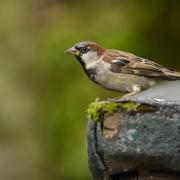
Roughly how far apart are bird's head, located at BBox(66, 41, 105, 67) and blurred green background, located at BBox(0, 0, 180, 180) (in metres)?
3.64

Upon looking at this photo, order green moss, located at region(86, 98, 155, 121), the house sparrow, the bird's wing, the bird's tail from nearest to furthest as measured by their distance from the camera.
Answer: green moss, located at region(86, 98, 155, 121) → the bird's tail → the house sparrow → the bird's wing

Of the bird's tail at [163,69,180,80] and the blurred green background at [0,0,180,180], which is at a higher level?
the bird's tail at [163,69,180,80]

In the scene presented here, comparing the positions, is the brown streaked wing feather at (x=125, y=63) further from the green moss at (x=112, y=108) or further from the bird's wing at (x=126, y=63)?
the green moss at (x=112, y=108)

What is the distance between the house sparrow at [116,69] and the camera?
5.47 m

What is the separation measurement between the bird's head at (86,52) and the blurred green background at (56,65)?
3641 millimetres

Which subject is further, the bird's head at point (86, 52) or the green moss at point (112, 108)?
the bird's head at point (86, 52)

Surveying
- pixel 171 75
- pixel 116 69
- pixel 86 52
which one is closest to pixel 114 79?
pixel 116 69

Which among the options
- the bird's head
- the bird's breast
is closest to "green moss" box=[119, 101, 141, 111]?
the bird's breast

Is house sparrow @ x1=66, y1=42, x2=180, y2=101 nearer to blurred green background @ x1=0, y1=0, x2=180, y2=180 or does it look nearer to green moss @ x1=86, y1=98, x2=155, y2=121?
green moss @ x1=86, y1=98, x2=155, y2=121

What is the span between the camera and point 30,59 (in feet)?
35.6

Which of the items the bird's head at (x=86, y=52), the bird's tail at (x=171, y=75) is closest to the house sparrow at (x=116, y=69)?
the bird's head at (x=86, y=52)

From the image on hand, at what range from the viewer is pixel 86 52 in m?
5.82

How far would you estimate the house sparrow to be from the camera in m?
5.47

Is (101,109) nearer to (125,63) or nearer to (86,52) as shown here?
(125,63)
